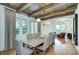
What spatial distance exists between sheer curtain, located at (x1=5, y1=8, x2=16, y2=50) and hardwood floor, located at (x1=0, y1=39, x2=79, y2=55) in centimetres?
18

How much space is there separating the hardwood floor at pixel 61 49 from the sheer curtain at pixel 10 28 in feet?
0.60

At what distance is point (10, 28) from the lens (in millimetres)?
2582

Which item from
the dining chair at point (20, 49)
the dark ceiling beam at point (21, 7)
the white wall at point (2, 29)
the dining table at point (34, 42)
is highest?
the dark ceiling beam at point (21, 7)

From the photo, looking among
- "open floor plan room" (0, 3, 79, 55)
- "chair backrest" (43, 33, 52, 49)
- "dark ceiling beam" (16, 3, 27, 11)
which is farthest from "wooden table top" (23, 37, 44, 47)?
"dark ceiling beam" (16, 3, 27, 11)

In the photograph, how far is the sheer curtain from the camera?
253 cm

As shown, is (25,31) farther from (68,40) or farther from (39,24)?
(68,40)

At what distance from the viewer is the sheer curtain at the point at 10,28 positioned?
2533 millimetres

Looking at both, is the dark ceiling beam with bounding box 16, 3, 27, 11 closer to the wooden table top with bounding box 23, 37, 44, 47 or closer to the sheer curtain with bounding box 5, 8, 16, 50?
the sheer curtain with bounding box 5, 8, 16, 50

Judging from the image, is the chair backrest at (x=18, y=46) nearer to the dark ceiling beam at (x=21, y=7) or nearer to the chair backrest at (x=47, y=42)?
the chair backrest at (x=47, y=42)

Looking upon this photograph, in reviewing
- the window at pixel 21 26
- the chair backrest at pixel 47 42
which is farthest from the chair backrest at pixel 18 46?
the chair backrest at pixel 47 42

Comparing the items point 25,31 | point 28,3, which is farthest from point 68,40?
point 28,3

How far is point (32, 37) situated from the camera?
2807 mm
